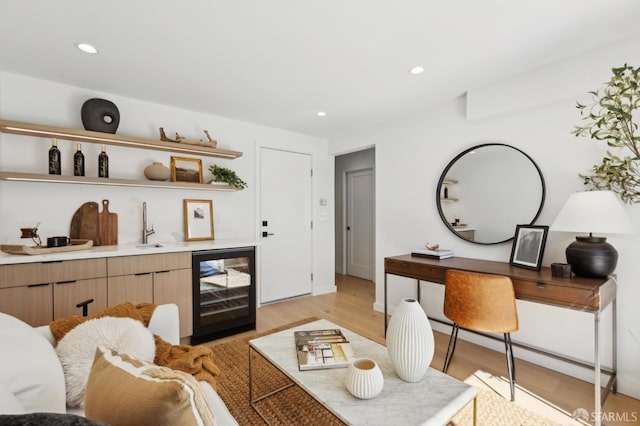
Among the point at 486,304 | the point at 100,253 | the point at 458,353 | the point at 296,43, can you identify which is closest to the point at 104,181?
the point at 100,253

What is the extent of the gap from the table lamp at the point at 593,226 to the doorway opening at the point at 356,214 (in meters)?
3.31

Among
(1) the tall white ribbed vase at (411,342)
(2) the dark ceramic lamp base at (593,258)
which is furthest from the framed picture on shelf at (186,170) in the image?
(2) the dark ceramic lamp base at (593,258)

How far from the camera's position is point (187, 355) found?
49.4 inches

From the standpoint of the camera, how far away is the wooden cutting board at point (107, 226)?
2730 millimetres

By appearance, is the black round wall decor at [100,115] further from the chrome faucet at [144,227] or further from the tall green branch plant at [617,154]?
the tall green branch plant at [617,154]

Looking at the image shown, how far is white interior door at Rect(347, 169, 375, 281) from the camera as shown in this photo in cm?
525

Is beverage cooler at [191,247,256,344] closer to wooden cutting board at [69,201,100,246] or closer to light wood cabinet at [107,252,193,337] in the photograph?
light wood cabinet at [107,252,193,337]

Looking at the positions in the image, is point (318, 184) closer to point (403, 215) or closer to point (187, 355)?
point (403, 215)

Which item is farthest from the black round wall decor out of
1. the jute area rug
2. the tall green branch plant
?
the tall green branch plant

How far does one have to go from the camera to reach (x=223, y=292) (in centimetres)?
295

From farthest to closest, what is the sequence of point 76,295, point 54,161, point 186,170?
1. point 186,170
2. point 54,161
3. point 76,295

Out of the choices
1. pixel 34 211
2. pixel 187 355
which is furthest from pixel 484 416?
pixel 34 211
